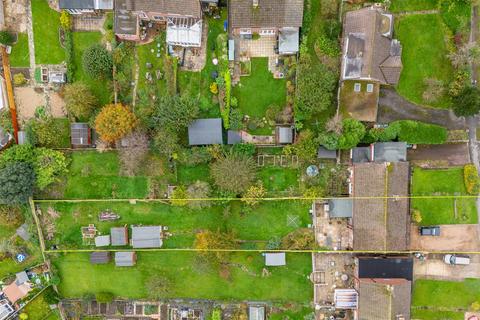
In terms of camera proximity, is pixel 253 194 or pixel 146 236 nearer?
pixel 253 194

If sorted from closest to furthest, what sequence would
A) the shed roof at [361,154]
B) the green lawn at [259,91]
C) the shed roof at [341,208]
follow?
the shed roof at [361,154]
the shed roof at [341,208]
the green lawn at [259,91]

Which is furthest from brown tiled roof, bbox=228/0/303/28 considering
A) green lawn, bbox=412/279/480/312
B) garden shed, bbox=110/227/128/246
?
green lawn, bbox=412/279/480/312

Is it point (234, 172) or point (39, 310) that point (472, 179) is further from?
point (39, 310)

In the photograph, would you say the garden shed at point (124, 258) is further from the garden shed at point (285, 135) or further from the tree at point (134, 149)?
the garden shed at point (285, 135)

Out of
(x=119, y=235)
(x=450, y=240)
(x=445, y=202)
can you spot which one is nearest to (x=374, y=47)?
(x=445, y=202)

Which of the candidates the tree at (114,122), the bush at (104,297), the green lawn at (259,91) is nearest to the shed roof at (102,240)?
the bush at (104,297)

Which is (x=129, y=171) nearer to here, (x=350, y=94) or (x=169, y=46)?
(x=169, y=46)

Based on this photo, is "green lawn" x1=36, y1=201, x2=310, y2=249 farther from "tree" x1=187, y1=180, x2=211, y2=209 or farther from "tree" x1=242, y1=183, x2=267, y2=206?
"tree" x1=242, y1=183, x2=267, y2=206
